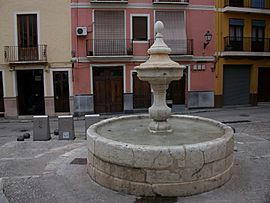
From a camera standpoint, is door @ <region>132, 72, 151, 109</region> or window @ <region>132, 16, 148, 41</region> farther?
door @ <region>132, 72, 151, 109</region>

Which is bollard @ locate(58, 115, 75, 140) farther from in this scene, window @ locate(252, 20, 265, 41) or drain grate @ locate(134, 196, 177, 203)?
window @ locate(252, 20, 265, 41)

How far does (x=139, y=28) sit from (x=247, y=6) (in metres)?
8.05

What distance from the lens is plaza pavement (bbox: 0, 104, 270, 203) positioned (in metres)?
4.57

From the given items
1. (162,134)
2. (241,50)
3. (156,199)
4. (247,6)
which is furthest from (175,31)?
(156,199)

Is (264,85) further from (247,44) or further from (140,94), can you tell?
(140,94)

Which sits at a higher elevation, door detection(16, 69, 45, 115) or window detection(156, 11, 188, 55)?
window detection(156, 11, 188, 55)

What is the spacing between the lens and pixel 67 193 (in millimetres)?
4805

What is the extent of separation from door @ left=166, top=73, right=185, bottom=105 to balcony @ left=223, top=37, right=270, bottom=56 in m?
3.81

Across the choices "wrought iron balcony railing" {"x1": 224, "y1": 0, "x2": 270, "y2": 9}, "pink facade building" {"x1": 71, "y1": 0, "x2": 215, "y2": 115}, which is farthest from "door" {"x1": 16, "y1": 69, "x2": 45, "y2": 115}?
"wrought iron balcony railing" {"x1": 224, "y1": 0, "x2": 270, "y2": 9}

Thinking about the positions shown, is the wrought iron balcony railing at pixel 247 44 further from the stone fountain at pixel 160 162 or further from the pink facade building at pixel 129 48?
the stone fountain at pixel 160 162

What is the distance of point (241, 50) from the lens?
66.2 feet

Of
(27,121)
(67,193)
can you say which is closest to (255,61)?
(27,121)

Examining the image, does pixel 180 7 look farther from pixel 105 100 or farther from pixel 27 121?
pixel 27 121

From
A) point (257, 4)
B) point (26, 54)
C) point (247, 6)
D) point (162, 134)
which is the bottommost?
point (162, 134)
